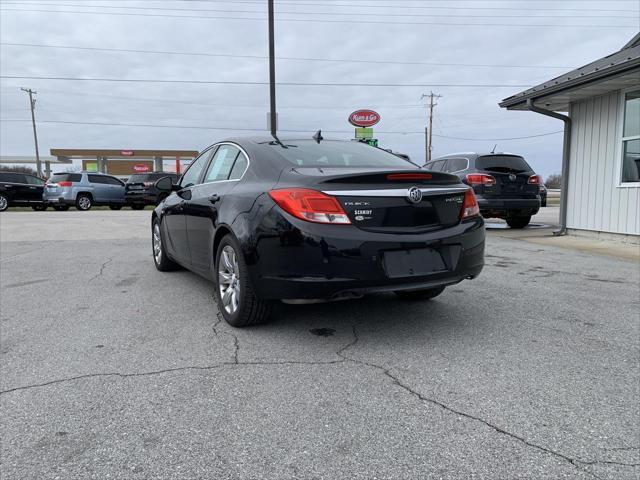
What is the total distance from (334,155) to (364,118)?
908 inches

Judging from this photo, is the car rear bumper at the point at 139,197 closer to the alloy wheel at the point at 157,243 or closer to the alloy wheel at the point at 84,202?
the alloy wheel at the point at 84,202

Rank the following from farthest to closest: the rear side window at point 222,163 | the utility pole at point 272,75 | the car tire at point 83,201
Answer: the car tire at point 83,201 → the utility pole at point 272,75 → the rear side window at point 222,163

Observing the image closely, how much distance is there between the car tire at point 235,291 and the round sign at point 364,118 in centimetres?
2323

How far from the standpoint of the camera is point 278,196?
3.49m

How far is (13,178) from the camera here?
66.5 feet

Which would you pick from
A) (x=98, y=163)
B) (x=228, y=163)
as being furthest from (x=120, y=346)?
(x=98, y=163)

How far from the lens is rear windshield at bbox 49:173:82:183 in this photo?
2068 centimetres

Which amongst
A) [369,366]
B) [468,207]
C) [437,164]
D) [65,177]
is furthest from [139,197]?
[369,366]

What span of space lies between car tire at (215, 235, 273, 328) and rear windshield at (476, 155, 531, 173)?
322 inches

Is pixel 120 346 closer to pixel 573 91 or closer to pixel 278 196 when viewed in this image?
pixel 278 196

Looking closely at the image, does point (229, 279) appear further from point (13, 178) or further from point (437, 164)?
point (13, 178)

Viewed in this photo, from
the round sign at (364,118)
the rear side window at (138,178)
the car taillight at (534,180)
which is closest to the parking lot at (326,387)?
the car taillight at (534,180)

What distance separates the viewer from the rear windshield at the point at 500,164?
35.9 ft

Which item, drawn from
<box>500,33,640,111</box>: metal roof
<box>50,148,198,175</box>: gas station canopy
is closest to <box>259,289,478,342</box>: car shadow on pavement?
<box>500,33,640,111</box>: metal roof
